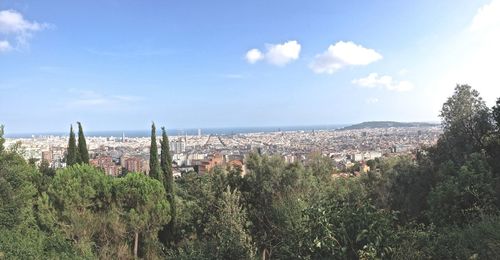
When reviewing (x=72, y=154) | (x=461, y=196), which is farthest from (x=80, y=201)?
(x=461, y=196)

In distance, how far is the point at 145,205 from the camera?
1180 centimetres

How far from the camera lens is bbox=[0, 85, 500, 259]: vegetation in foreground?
16.6ft

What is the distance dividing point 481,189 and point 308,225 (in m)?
6.07

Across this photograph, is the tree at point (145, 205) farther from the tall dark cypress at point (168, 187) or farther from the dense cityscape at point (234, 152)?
the dense cityscape at point (234, 152)

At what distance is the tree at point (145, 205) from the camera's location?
11.8m

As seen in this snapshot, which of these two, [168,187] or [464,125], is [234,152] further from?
[464,125]

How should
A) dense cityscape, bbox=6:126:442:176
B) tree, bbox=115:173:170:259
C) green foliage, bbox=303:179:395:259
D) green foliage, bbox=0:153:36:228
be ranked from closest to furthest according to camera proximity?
1. green foliage, bbox=303:179:395:259
2. green foliage, bbox=0:153:36:228
3. tree, bbox=115:173:170:259
4. dense cityscape, bbox=6:126:442:176

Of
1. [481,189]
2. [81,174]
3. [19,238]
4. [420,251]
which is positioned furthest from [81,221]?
[481,189]

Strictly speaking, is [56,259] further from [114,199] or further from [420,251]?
[420,251]

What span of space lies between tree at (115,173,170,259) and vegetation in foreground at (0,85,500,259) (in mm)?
30

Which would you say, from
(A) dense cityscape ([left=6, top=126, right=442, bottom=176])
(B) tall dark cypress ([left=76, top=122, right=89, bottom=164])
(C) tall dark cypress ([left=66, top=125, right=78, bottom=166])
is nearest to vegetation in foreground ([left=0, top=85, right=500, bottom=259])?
(A) dense cityscape ([left=6, top=126, right=442, bottom=176])

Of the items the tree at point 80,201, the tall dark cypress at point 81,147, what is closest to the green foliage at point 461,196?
the tree at point 80,201

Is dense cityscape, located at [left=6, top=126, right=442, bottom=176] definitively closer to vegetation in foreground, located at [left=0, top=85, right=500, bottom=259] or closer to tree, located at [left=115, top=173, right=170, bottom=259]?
vegetation in foreground, located at [left=0, top=85, right=500, bottom=259]

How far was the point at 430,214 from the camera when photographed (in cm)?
968
